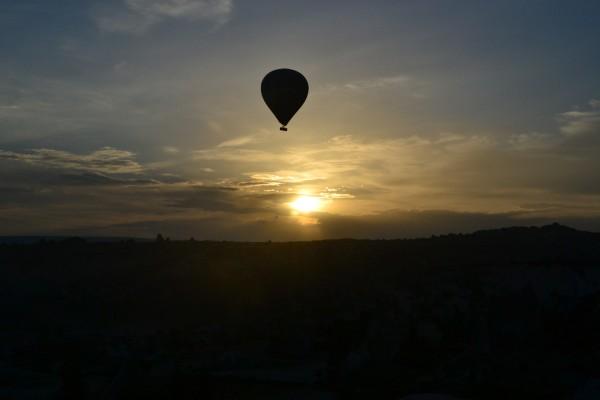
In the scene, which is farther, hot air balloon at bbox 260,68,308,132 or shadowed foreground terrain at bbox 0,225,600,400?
hot air balloon at bbox 260,68,308,132

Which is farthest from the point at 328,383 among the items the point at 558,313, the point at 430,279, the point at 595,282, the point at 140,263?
the point at 140,263

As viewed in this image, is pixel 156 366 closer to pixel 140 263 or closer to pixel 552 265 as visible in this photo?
pixel 552 265

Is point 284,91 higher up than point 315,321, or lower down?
higher up

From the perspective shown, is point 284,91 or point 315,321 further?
point 284,91

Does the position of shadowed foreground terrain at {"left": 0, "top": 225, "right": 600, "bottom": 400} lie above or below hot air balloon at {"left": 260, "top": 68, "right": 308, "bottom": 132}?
below
